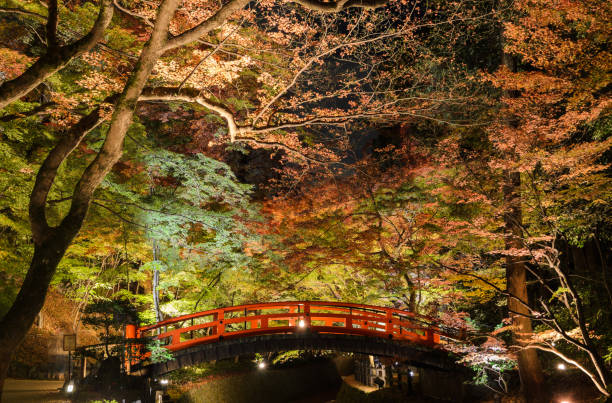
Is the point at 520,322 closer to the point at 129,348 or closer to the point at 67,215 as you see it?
the point at 129,348

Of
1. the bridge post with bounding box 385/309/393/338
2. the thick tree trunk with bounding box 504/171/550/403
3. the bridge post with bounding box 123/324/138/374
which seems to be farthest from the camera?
the bridge post with bounding box 385/309/393/338

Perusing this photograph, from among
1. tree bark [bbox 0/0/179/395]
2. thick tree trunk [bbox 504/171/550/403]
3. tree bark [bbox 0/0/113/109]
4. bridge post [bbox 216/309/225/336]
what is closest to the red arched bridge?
bridge post [bbox 216/309/225/336]

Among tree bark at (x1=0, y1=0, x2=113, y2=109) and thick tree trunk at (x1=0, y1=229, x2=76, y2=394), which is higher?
tree bark at (x1=0, y1=0, x2=113, y2=109)

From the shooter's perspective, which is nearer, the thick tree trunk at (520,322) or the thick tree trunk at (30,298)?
the thick tree trunk at (30,298)

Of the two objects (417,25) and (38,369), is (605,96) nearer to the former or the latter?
(417,25)

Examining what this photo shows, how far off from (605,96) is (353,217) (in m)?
7.34

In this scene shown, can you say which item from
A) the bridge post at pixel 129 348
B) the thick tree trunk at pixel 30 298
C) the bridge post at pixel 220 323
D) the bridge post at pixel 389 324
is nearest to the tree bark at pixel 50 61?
the thick tree trunk at pixel 30 298

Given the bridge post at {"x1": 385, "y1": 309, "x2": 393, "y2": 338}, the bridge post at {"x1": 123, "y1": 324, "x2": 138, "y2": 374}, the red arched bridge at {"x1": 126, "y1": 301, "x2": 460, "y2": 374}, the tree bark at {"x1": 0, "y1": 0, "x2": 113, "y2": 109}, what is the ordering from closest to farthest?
the tree bark at {"x1": 0, "y1": 0, "x2": 113, "y2": 109}, the bridge post at {"x1": 123, "y1": 324, "x2": 138, "y2": 374}, the red arched bridge at {"x1": 126, "y1": 301, "x2": 460, "y2": 374}, the bridge post at {"x1": 385, "y1": 309, "x2": 393, "y2": 338}

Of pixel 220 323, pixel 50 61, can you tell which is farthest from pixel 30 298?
pixel 220 323

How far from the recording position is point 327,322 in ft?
62.3

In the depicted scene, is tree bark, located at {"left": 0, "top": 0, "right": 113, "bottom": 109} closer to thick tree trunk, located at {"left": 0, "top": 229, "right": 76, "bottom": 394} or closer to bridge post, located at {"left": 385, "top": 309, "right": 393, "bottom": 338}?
thick tree trunk, located at {"left": 0, "top": 229, "right": 76, "bottom": 394}

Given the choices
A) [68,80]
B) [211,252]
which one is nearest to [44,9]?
[68,80]

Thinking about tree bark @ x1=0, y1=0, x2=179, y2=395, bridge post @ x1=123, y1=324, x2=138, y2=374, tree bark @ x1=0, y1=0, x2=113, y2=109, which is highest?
tree bark @ x1=0, y1=0, x2=113, y2=109

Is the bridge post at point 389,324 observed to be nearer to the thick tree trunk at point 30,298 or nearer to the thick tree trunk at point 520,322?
the thick tree trunk at point 520,322
